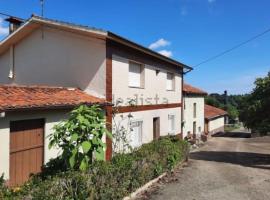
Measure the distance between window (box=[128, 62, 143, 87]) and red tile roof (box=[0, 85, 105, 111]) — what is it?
121 inches

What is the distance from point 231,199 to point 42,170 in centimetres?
595

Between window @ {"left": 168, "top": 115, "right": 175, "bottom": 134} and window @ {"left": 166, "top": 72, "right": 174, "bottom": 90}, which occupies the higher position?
window @ {"left": 166, "top": 72, "right": 174, "bottom": 90}

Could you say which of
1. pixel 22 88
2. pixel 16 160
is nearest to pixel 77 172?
pixel 16 160

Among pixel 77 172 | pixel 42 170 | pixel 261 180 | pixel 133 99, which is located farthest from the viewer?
pixel 133 99

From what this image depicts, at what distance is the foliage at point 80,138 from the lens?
7.20m

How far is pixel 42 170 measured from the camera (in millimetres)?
10070

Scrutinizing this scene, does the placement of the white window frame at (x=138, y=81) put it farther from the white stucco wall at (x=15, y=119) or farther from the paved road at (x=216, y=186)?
the white stucco wall at (x=15, y=119)

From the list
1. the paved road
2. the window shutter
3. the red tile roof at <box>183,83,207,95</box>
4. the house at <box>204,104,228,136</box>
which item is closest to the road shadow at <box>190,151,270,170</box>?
the paved road

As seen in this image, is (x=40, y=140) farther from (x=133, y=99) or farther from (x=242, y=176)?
(x=242, y=176)

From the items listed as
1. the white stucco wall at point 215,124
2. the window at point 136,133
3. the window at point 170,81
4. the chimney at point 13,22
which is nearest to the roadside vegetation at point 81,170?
the window at point 136,133

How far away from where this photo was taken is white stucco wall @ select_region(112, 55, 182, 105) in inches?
537

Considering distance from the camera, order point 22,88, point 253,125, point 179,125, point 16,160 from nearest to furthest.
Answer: point 16,160, point 22,88, point 253,125, point 179,125

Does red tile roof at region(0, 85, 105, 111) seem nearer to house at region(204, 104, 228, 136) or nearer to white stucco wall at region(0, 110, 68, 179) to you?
white stucco wall at region(0, 110, 68, 179)

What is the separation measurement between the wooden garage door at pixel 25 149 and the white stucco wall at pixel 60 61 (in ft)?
11.7
